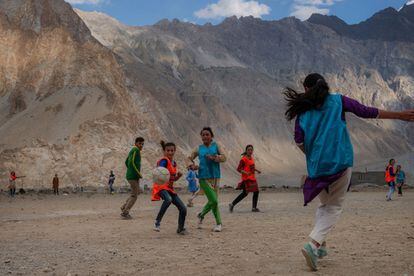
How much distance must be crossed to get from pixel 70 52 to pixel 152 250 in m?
53.7

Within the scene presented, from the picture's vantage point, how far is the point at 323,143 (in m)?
5.73

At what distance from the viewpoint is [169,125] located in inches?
2911

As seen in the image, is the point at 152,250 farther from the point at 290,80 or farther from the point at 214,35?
the point at 214,35

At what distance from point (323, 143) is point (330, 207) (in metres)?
0.77

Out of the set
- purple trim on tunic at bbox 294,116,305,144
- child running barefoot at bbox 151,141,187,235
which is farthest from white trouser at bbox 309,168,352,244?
child running barefoot at bbox 151,141,187,235

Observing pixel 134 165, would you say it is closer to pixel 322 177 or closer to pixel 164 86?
pixel 322 177

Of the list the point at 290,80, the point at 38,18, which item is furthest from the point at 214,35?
the point at 38,18

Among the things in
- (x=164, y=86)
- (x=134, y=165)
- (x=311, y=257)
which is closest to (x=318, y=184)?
(x=311, y=257)

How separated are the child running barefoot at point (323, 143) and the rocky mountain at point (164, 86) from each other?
133 ft

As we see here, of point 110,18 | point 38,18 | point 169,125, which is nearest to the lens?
point 38,18

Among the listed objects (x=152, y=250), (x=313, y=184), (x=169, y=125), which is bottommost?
(x=152, y=250)

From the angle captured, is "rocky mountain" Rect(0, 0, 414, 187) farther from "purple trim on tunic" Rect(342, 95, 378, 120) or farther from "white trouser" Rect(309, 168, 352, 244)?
"purple trim on tunic" Rect(342, 95, 378, 120)

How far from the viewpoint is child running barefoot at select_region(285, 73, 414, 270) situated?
18.8 ft

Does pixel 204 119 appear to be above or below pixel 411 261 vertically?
above
